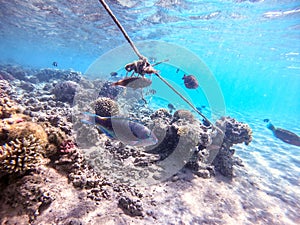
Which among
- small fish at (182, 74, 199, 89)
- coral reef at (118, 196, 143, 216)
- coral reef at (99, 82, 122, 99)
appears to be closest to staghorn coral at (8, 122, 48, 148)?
coral reef at (118, 196, 143, 216)

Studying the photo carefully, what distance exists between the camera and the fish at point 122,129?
2936 millimetres

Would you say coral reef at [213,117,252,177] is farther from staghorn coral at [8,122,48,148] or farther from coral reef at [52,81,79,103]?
coral reef at [52,81,79,103]

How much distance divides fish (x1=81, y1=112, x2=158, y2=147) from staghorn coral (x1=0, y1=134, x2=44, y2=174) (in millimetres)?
1333

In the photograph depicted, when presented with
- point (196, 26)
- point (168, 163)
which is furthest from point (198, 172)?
point (196, 26)

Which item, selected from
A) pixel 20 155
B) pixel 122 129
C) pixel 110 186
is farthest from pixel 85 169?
pixel 122 129

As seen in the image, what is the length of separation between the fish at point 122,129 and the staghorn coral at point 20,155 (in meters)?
1.33

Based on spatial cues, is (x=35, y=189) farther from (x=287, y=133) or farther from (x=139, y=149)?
(x=287, y=133)

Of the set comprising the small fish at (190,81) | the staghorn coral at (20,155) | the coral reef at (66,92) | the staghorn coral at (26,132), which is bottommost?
the staghorn coral at (20,155)

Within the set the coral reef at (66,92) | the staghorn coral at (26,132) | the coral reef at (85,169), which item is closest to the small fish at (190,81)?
the coral reef at (85,169)

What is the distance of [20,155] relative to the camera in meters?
3.10

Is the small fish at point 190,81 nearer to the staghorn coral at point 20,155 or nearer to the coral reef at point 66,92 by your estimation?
the staghorn coral at point 20,155

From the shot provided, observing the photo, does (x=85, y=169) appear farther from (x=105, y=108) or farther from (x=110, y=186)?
(x=105, y=108)

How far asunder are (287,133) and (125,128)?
407 inches

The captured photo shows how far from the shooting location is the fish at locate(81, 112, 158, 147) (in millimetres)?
2936
